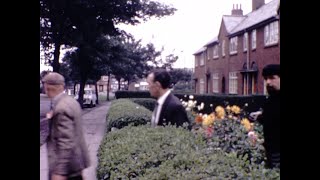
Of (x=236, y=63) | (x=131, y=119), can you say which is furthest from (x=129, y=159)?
(x=236, y=63)

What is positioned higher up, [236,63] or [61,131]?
[236,63]

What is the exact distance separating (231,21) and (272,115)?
28052mm

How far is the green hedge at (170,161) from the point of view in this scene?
3.51 m

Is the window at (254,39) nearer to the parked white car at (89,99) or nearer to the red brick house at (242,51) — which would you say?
the red brick house at (242,51)

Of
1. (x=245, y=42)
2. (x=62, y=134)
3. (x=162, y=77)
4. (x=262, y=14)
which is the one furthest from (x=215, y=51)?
(x=62, y=134)

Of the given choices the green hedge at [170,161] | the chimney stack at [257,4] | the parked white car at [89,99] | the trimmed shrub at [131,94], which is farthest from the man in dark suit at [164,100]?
the parked white car at [89,99]

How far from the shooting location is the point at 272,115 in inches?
138

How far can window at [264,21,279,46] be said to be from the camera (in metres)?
20.2

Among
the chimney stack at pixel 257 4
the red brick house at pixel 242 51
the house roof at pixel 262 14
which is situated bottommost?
the red brick house at pixel 242 51

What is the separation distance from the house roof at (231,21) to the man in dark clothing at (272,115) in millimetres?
26385
